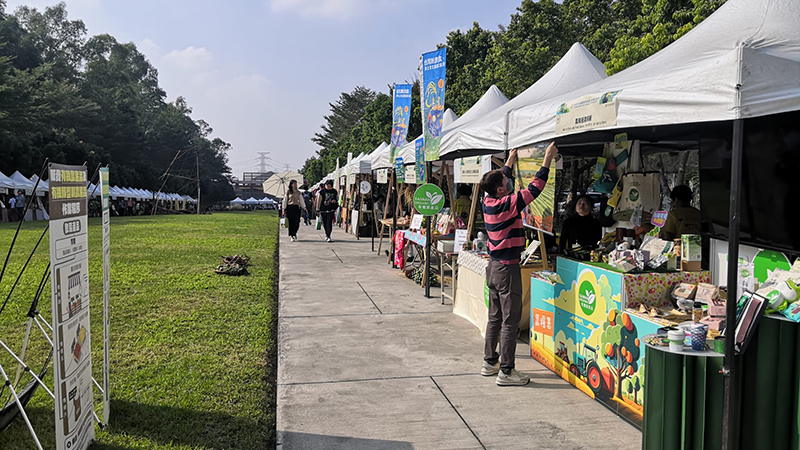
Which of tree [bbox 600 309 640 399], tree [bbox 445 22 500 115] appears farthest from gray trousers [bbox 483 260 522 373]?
tree [bbox 445 22 500 115]

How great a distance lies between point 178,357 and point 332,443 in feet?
8.07

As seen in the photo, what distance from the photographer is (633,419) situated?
13.0ft

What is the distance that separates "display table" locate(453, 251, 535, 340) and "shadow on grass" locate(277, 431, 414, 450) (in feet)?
7.82

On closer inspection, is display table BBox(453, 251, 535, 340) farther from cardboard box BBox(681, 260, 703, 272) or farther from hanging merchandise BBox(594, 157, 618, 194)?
cardboard box BBox(681, 260, 703, 272)

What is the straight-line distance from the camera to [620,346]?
4.04 meters

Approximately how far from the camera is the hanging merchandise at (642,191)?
6.01 metres

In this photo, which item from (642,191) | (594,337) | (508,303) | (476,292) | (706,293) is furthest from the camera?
(476,292)

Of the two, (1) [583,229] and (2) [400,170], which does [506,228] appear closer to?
(1) [583,229]

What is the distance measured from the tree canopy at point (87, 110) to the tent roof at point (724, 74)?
37825 mm

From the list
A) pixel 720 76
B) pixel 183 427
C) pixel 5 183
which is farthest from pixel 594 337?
pixel 5 183

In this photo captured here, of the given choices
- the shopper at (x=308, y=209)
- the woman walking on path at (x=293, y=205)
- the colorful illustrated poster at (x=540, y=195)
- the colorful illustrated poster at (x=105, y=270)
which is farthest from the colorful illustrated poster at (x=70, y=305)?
the shopper at (x=308, y=209)

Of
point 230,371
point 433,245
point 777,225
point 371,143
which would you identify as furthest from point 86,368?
point 371,143

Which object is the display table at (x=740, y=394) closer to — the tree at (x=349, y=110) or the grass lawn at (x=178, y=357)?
the grass lawn at (x=178, y=357)

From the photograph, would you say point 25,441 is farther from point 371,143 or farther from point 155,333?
point 371,143
